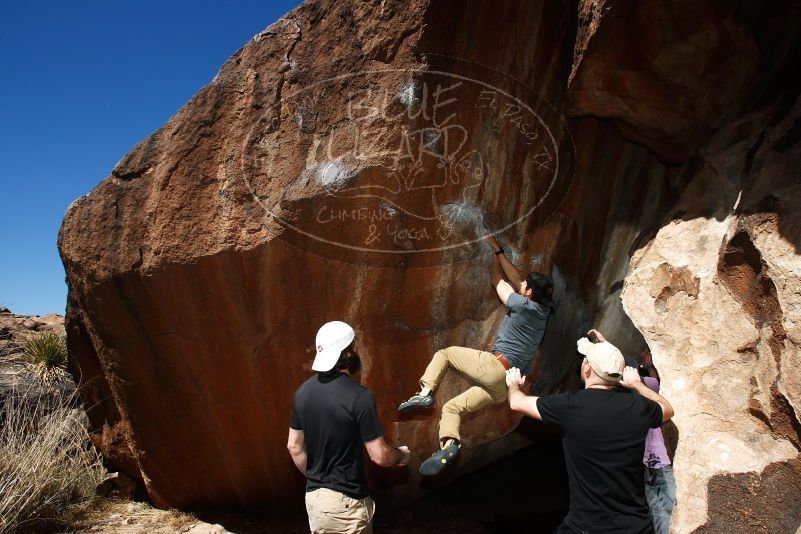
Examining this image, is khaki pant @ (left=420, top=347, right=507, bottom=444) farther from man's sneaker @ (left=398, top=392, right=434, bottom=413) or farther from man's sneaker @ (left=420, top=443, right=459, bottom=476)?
man's sneaker @ (left=420, top=443, right=459, bottom=476)

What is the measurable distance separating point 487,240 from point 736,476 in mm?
2130

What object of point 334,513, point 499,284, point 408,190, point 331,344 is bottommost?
point 334,513

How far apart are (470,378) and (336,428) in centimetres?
138

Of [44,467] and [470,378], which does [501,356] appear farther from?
[44,467]

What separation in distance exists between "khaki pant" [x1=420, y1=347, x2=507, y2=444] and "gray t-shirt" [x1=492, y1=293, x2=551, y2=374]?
13 centimetres

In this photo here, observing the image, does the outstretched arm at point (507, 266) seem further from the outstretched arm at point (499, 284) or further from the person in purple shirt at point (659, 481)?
the person in purple shirt at point (659, 481)

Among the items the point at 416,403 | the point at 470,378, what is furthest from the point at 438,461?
the point at 470,378

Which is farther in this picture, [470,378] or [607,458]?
[470,378]

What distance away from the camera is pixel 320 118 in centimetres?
396

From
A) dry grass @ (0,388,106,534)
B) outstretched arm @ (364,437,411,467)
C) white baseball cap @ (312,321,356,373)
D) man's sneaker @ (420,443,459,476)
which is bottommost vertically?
dry grass @ (0,388,106,534)

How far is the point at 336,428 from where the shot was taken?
8.75 feet

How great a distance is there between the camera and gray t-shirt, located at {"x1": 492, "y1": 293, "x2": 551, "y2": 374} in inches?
149

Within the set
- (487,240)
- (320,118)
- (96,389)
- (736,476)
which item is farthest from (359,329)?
(96,389)

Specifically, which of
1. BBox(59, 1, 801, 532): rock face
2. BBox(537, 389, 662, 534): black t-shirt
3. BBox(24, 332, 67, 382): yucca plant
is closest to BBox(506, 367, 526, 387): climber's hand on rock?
BBox(537, 389, 662, 534): black t-shirt
